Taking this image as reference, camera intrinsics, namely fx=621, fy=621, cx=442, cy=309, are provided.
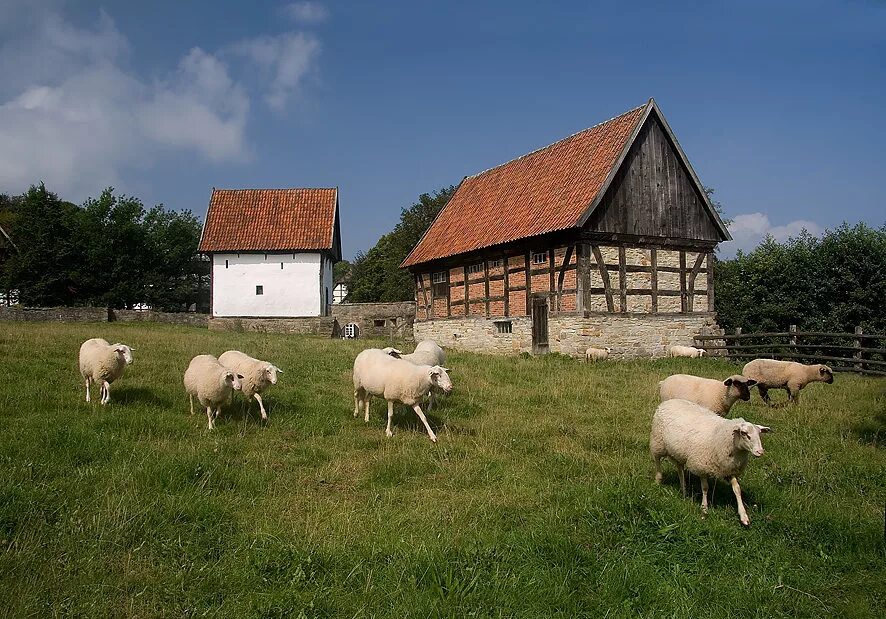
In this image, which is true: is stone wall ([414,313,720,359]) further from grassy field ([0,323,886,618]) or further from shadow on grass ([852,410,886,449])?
shadow on grass ([852,410,886,449])

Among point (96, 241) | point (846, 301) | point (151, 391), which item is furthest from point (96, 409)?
point (96, 241)

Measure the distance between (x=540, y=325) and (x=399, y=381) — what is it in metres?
12.7

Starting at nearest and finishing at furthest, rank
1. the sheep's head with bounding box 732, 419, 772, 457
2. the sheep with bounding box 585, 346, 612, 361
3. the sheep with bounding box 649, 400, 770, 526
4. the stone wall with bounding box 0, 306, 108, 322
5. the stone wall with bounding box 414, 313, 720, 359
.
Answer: the sheep's head with bounding box 732, 419, 772, 457 → the sheep with bounding box 649, 400, 770, 526 → the sheep with bounding box 585, 346, 612, 361 → the stone wall with bounding box 414, 313, 720, 359 → the stone wall with bounding box 0, 306, 108, 322

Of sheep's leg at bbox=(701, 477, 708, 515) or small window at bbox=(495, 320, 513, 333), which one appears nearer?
sheep's leg at bbox=(701, 477, 708, 515)

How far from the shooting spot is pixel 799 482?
713 cm

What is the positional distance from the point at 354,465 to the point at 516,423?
324 centimetres

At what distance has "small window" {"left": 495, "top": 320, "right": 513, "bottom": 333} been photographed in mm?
22781

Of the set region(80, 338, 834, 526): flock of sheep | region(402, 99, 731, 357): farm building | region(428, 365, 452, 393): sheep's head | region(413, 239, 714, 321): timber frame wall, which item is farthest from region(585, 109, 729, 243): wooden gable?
region(428, 365, 452, 393): sheep's head

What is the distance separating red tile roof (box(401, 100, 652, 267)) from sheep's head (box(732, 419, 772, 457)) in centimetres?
1369

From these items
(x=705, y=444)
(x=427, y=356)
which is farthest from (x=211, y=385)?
(x=705, y=444)

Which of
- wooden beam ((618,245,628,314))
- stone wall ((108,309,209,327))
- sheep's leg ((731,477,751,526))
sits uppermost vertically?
wooden beam ((618,245,628,314))

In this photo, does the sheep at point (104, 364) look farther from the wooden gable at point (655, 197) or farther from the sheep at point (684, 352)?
the sheep at point (684, 352)

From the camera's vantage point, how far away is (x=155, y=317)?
33.0 meters

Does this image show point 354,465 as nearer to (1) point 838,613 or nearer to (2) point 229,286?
(1) point 838,613
